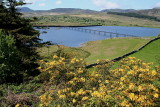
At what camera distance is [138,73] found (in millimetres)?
7566

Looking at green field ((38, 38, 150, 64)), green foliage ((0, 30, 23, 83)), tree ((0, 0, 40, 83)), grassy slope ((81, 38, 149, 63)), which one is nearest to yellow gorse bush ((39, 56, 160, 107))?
green foliage ((0, 30, 23, 83))

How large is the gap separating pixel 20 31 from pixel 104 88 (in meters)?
18.1

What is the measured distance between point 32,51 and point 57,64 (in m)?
14.4

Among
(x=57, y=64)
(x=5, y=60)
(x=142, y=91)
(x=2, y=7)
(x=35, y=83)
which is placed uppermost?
(x=2, y=7)

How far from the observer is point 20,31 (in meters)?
22.6

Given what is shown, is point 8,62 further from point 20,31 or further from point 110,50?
point 110,50

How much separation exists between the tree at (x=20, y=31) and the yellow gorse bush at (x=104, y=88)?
12.2 meters

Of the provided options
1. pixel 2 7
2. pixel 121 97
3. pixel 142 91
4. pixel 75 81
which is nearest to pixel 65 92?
pixel 75 81

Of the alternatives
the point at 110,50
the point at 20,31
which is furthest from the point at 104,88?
the point at 110,50

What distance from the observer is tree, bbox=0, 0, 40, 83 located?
20656 millimetres

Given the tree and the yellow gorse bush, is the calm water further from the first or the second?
the yellow gorse bush

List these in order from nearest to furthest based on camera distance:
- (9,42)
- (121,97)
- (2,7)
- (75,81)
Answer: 1. (121,97)
2. (75,81)
3. (9,42)
4. (2,7)

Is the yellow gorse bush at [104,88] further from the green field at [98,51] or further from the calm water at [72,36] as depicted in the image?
the calm water at [72,36]

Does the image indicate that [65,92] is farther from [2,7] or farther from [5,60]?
[2,7]
